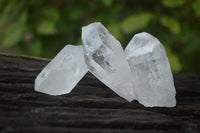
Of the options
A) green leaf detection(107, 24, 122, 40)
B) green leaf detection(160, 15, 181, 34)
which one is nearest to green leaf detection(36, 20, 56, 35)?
green leaf detection(107, 24, 122, 40)

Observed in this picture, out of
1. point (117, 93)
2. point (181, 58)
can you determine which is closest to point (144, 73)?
point (117, 93)

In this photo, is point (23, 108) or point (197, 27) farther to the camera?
point (197, 27)

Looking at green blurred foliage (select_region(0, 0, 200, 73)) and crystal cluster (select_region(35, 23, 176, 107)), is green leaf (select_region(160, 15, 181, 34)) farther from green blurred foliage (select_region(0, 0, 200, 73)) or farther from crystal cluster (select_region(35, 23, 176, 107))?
crystal cluster (select_region(35, 23, 176, 107))

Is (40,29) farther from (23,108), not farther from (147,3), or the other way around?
(23,108)

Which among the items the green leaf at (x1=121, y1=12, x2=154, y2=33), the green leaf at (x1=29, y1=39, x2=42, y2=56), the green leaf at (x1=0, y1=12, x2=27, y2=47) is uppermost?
the green leaf at (x1=121, y1=12, x2=154, y2=33)

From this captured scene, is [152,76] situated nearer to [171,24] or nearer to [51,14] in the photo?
[171,24]

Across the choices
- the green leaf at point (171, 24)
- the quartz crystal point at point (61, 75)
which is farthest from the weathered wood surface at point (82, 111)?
the green leaf at point (171, 24)

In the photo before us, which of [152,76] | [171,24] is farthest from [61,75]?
[171,24]
